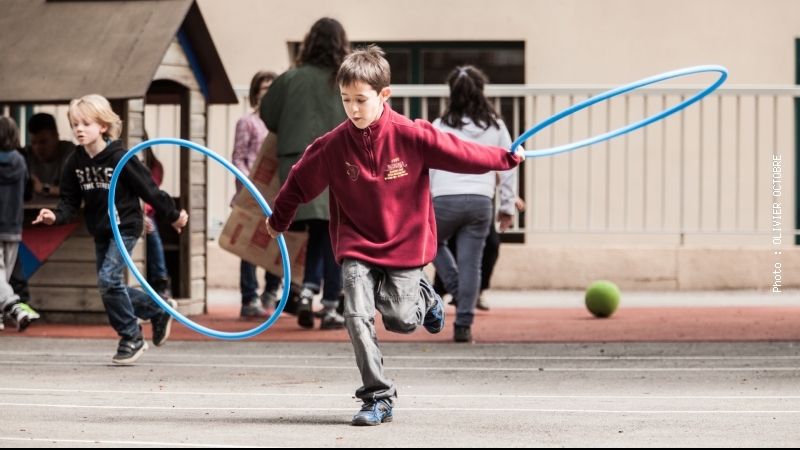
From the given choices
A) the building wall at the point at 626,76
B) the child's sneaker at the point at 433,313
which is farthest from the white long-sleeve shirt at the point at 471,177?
the building wall at the point at 626,76

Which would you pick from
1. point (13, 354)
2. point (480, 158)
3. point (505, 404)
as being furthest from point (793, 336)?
point (13, 354)

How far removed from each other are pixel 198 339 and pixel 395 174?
4.28 m

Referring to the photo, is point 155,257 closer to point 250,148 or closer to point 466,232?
point 250,148

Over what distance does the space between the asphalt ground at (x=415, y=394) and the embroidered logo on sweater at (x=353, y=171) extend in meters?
1.12

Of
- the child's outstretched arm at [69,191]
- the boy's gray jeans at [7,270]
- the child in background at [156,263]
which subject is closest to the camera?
the child's outstretched arm at [69,191]

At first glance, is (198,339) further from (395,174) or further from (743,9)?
(743,9)

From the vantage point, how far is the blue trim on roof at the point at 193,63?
11.2 meters

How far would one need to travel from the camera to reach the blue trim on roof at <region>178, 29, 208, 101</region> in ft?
36.8

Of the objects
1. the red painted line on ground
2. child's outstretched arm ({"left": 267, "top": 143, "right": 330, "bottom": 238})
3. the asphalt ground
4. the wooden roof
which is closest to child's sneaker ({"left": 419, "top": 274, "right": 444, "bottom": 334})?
the asphalt ground

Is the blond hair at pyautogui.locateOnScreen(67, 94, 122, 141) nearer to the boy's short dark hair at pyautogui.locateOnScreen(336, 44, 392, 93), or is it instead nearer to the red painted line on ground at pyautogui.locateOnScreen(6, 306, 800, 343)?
the red painted line on ground at pyautogui.locateOnScreen(6, 306, 800, 343)

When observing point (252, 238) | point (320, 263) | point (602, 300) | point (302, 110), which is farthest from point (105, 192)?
point (602, 300)

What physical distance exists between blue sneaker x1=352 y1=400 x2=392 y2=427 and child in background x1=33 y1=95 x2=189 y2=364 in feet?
9.18

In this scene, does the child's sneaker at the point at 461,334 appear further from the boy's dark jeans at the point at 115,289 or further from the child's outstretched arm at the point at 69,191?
the child's outstretched arm at the point at 69,191

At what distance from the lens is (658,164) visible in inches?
541
